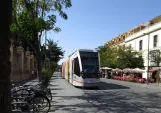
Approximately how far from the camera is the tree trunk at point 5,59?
177 inches

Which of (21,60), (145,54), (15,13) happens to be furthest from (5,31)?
(145,54)

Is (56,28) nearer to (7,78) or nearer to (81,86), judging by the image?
(81,86)

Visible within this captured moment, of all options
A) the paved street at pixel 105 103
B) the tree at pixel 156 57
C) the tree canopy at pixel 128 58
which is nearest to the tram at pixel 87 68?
the paved street at pixel 105 103

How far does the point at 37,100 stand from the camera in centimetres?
1005

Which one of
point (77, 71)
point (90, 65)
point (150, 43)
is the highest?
point (150, 43)

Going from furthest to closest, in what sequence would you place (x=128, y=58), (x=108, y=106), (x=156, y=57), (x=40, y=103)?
(x=128, y=58) < (x=156, y=57) < (x=108, y=106) < (x=40, y=103)

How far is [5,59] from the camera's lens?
15.1 feet

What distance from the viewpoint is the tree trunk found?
450 centimetres

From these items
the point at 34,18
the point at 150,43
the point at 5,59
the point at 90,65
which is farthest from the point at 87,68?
the point at 150,43

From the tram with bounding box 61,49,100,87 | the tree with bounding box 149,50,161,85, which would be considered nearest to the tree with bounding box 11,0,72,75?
the tram with bounding box 61,49,100,87

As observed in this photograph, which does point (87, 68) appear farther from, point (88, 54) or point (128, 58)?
point (128, 58)

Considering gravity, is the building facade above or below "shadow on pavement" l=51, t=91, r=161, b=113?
above

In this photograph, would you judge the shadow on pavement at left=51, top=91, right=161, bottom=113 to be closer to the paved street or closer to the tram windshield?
the paved street

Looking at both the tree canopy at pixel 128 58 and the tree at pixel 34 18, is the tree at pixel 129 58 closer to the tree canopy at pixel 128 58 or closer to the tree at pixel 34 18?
the tree canopy at pixel 128 58
